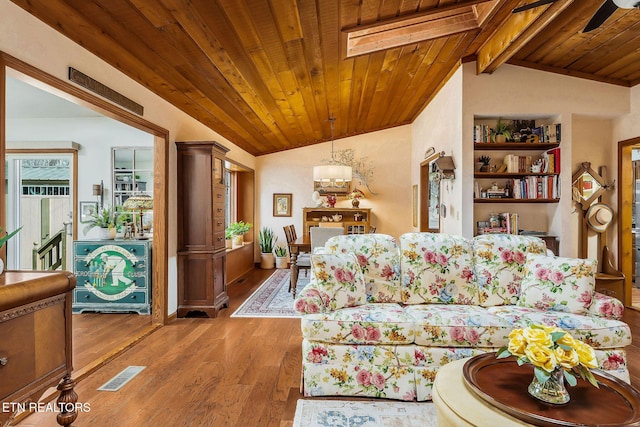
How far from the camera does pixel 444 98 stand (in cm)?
515

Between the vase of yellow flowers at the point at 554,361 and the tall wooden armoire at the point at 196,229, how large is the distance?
135 inches

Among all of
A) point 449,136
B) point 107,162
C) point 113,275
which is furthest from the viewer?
point 107,162

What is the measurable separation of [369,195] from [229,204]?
278cm

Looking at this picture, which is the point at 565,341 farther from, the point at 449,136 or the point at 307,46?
the point at 449,136

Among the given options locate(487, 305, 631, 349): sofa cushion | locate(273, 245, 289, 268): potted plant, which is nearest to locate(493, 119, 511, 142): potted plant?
locate(487, 305, 631, 349): sofa cushion

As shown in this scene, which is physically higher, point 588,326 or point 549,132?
point 549,132

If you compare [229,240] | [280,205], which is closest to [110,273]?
[229,240]

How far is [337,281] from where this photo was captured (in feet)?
9.08

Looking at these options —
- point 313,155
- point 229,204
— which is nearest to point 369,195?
point 313,155

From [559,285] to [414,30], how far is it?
2.47 meters

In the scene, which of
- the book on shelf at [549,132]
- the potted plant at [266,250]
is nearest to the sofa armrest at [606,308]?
the book on shelf at [549,132]

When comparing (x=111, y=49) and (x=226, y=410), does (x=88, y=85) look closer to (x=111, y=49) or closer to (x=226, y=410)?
(x=111, y=49)

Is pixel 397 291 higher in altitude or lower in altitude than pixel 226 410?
higher

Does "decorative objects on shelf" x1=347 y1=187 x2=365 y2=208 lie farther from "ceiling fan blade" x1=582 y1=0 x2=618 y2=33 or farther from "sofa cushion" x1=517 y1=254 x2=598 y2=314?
"ceiling fan blade" x1=582 y1=0 x2=618 y2=33
